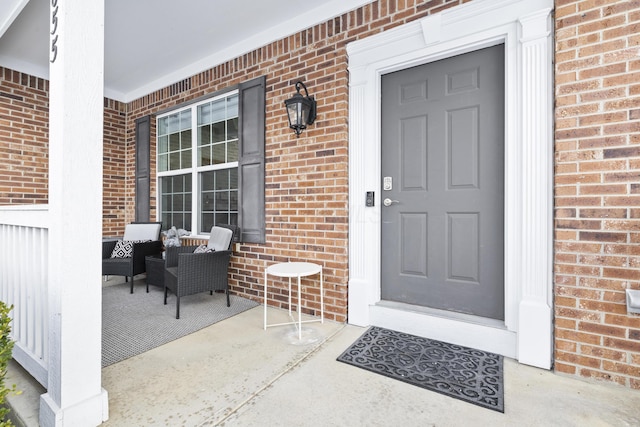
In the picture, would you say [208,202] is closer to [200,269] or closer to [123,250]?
[123,250]

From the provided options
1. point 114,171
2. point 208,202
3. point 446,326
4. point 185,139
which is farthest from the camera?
point 114,171

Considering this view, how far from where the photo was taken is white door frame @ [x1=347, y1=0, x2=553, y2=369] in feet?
6.25

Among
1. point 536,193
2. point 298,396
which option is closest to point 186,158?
point 298,396

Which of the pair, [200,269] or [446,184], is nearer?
[446,184]

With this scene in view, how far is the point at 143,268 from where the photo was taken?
3746 mm

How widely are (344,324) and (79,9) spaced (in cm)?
259

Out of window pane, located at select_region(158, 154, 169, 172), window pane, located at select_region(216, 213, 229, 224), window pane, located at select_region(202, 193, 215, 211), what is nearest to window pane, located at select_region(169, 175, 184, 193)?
window pane, located at select_region(158, 154, 169, 172)

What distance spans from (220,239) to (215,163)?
112 centimetres

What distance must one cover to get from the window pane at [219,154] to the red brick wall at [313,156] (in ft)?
2.72

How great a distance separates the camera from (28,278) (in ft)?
5.82

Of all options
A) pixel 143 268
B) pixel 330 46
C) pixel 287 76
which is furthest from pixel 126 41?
pixel 143 268

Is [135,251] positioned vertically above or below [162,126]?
below

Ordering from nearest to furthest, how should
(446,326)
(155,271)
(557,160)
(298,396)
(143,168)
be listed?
(298,396) → (557,160) → (446,326) → (155,271) → (143,168)

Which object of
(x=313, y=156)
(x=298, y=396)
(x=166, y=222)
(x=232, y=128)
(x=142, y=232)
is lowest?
(x=298, y=396)
